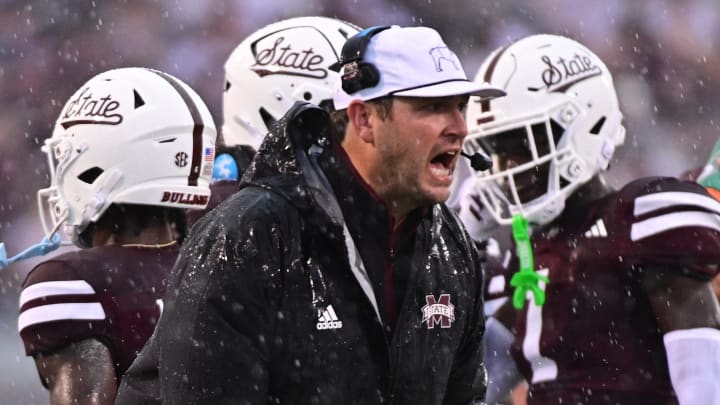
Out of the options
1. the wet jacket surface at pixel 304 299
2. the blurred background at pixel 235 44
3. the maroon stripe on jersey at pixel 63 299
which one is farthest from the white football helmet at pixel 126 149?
the blurred background at pixel 235 44

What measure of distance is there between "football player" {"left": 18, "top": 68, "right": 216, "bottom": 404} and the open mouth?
40.1 inches

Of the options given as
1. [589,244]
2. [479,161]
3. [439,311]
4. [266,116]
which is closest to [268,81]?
[266,116]

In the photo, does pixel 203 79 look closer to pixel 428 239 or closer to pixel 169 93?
pixel 169 93

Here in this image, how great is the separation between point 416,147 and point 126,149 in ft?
4.11

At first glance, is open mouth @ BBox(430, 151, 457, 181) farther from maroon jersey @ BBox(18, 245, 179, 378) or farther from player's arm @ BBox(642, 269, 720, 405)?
player's arm @ BBox(642, 269, 720, 405)

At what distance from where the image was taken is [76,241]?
417cm

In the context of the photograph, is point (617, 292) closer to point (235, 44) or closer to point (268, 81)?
point (268, 81)

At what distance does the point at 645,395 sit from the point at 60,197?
178 cm

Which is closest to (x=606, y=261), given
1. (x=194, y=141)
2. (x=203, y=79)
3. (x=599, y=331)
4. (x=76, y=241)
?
(x=599, y=331)

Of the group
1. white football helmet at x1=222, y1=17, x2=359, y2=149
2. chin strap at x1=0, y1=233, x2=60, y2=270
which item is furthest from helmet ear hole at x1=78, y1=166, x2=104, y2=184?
white football helmet at x1=222, y1=17, x2=359, y2=149

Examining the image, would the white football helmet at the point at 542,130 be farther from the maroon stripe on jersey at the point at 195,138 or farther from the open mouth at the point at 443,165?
the open mouth at the point at 443,165

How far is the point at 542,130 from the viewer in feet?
15.6

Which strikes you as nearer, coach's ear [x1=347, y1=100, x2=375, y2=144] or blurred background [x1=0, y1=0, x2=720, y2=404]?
coach's ear [x1=347, y1=100, x2=375, y2=144]

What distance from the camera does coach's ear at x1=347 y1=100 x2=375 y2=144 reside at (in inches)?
121
